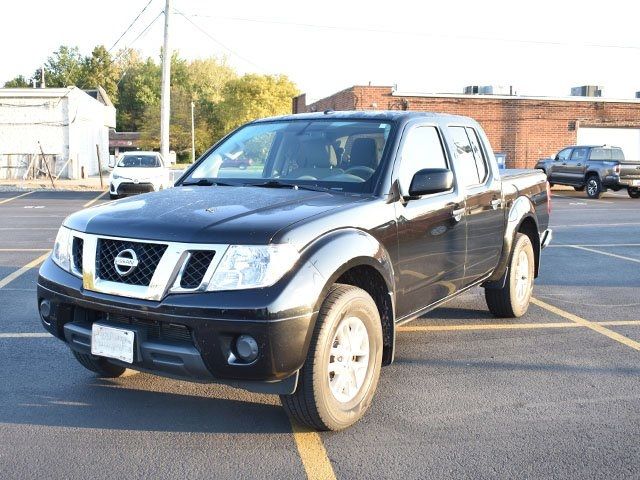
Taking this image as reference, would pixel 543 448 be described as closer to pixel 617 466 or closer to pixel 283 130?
pixel 617 466

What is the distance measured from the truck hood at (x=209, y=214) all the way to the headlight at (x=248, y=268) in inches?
2.0

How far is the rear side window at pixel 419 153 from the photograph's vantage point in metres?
4.89

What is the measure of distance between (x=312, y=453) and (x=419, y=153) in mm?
2375

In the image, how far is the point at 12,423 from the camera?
13.5 feet

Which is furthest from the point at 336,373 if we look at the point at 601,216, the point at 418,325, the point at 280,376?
the point at 601,216

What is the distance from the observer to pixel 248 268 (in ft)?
11.8

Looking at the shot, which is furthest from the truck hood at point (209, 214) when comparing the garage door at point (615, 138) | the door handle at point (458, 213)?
the garage door at point (615, 138)

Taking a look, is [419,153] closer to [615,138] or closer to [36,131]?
[615,138]

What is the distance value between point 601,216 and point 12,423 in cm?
1671

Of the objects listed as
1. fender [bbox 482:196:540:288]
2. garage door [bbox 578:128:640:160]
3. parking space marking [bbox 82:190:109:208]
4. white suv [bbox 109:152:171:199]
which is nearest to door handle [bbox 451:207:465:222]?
fender [bbox 482:196:540:288]

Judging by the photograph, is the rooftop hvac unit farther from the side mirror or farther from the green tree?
the green tree

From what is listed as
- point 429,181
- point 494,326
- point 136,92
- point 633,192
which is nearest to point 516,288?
point 494,326

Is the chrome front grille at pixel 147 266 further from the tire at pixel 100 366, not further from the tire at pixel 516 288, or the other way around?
the tire at pixel 516 288

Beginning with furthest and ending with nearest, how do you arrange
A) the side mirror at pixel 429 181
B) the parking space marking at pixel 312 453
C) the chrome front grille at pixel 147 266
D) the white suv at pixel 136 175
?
the white suv at pixel 136 175
the side mirror at pixel 429 181
the chrome front grille at pixel 147 266
the parking space marking at pixel 312 453
